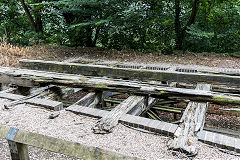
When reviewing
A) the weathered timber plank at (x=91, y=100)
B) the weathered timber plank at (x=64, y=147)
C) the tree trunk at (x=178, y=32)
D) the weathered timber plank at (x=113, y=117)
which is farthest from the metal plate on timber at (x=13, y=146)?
the tree trunk at (x=178, y=32)

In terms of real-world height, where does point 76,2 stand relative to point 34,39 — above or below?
above

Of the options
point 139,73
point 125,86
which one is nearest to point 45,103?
point 125,86

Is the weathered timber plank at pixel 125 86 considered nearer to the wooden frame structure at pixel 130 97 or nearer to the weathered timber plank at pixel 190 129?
the wooden frame structure at pixel 130 97

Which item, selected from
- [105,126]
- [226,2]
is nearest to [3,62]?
[105,126]

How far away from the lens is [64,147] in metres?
1.75

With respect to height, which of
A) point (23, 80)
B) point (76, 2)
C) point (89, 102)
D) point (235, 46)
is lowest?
point (89, 102)

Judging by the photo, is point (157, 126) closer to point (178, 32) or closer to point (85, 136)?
point (85, 136)

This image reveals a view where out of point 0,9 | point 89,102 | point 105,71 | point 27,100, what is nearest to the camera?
point 27,100

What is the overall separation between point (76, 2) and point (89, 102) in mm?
5265

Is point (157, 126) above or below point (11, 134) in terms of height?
below

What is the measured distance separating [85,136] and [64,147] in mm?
693

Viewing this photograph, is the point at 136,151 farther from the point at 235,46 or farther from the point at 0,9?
the point at 0,9

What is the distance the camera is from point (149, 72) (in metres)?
4.66

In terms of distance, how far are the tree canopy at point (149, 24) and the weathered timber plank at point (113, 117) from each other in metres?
4.97
